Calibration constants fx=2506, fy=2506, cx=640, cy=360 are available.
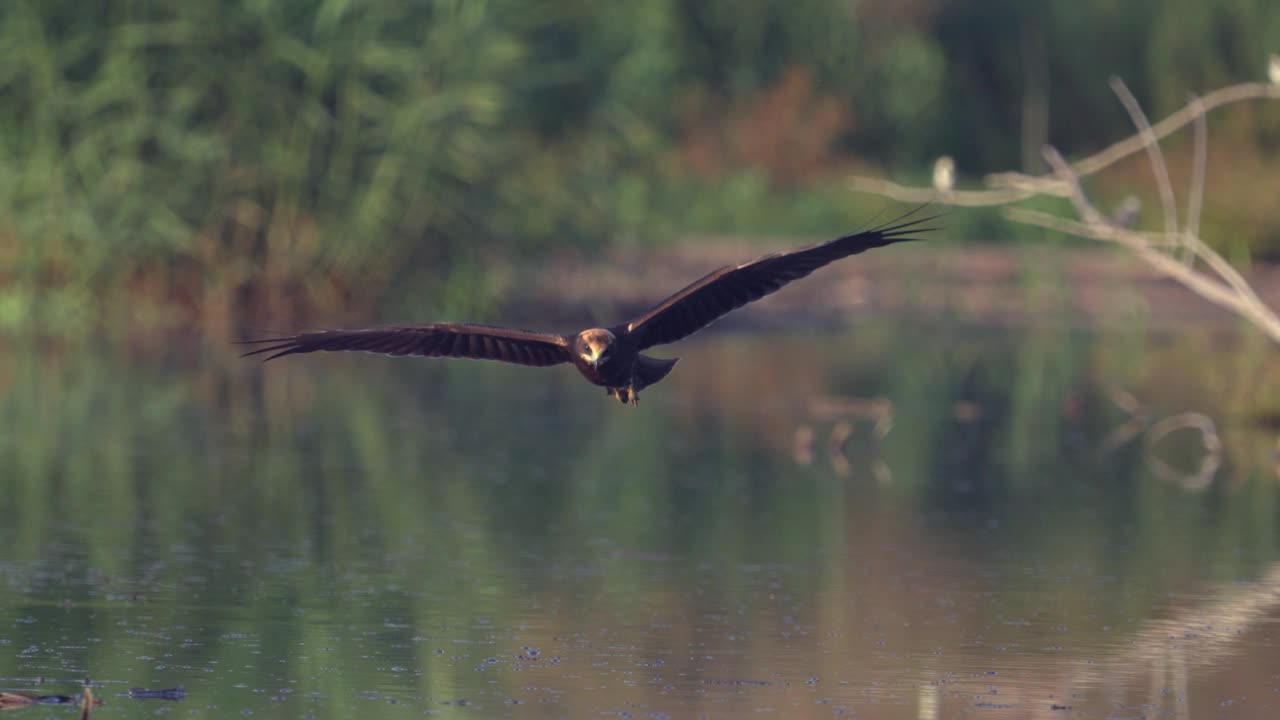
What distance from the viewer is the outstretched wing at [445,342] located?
414 inches

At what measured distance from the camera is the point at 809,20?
50250 millimetres

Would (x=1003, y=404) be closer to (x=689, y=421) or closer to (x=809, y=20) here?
(x=689, y=421)

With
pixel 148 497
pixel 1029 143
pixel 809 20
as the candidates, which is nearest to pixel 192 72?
pixel 148 497

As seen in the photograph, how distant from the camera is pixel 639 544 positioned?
13742mm

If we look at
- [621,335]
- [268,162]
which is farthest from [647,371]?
[268,162]

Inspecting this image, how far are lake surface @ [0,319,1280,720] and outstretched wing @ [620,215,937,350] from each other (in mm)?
1307

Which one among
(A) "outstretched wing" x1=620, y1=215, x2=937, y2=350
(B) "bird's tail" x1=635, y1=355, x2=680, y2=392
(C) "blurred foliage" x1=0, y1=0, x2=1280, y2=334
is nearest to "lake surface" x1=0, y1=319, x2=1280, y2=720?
(B) "bird's tail" x1=635, y1=355, x2=680, y2=392

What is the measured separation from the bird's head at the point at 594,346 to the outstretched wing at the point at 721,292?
247 mm

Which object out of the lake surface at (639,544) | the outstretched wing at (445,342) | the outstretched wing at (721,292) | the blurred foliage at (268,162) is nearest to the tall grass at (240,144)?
the blurred foliage at (268,162)

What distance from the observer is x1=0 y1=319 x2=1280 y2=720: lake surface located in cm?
980

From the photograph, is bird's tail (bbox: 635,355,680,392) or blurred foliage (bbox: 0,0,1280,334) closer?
bird's tail (bbox: 635,355,680,392)

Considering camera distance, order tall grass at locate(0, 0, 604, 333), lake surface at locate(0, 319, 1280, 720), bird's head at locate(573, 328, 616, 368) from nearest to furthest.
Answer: lake surface at locate(0, 319, 1280, 720)
bird's head at locate(573, 328, 616, 368)
tall grass at locate(0, 0, 604, 333)

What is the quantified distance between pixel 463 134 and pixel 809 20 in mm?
22810

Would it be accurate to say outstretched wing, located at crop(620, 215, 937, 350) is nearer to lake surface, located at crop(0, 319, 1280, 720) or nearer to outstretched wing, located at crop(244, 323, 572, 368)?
outstretched wing, located at crop(244, 323, 572, 368)
